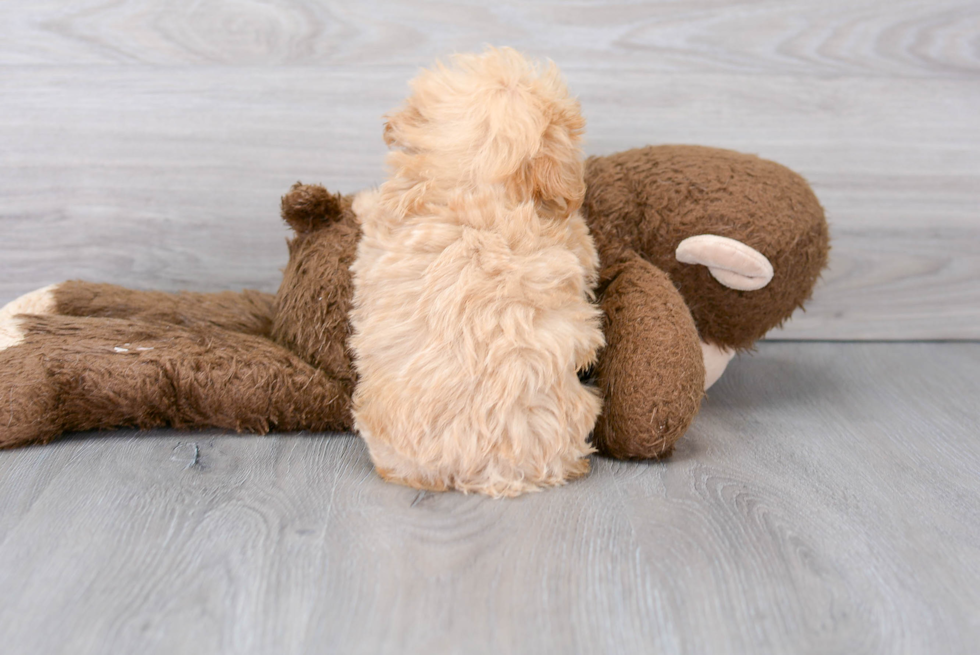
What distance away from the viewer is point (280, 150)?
1.20 meters

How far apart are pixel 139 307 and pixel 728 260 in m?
0.77

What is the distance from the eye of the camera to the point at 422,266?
2.49ft

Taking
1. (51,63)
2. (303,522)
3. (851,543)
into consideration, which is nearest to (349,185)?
(51,63)

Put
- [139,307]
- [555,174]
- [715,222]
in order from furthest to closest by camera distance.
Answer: [139,307] < [715,222] < [555,174]

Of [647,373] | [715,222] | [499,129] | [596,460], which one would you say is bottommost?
[596,460]

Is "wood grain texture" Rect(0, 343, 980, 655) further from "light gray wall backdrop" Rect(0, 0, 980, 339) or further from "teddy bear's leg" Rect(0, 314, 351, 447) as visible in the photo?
"light gray wall backdrop" Rect(0, 0, 980, 339)

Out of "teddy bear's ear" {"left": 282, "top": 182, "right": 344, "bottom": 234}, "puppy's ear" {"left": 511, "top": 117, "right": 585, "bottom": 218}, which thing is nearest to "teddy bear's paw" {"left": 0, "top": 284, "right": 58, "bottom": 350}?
"teddy bear's ear" {"left": 282, "top": 182, "right": 344, "bottom": 234}

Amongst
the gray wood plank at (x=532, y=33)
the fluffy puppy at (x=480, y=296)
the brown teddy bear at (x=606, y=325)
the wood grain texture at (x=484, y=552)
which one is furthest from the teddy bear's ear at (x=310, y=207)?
the gray wood plank at (x=532, y=33)

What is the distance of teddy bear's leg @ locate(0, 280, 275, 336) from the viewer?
99 centimetres

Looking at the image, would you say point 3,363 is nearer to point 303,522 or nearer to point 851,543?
point 303,522

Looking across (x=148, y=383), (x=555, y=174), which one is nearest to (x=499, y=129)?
(x=555, y=174)

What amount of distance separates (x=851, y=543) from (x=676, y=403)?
0.21 m

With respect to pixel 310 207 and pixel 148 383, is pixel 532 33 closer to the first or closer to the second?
pixel 310 207

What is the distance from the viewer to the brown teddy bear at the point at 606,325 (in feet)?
2.65
